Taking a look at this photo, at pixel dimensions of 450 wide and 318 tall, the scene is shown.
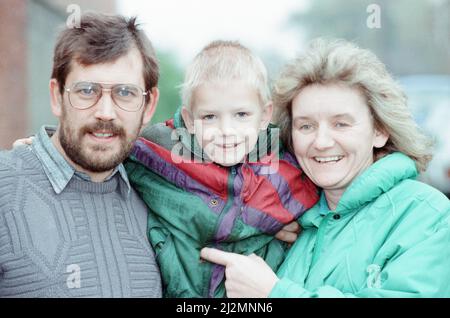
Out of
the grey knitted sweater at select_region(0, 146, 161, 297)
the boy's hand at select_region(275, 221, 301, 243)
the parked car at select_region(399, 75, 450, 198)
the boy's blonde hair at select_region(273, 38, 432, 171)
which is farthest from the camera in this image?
the parked car at select_region(399, 75, 450, 198)

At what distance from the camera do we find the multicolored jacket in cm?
224

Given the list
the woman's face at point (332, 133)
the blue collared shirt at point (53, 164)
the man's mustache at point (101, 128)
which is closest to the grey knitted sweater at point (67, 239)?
the blue collared shirt at point (53, 164)

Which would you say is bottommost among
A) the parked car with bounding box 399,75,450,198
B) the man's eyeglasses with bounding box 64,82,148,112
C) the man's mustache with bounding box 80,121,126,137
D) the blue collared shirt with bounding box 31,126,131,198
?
the parked car with bounding box 399,75,450,198

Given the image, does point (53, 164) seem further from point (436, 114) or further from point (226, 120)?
point (436, 114)

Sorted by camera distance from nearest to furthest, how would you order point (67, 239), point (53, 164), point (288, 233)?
point (67, 239), point (53, 164), point (288, 233)

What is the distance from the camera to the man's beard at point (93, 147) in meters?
2.18

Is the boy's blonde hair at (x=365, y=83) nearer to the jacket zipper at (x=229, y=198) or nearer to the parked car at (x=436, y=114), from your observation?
the jacket zipper at (x=229, y=198)

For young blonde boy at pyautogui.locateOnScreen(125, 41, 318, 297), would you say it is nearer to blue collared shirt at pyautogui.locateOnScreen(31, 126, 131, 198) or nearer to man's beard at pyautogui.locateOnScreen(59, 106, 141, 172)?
man's beard at pyautogui.locateOnScreen(59, 106, 141, 172)

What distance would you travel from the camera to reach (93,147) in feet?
7.18

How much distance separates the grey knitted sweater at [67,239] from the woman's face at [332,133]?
27.7 inches

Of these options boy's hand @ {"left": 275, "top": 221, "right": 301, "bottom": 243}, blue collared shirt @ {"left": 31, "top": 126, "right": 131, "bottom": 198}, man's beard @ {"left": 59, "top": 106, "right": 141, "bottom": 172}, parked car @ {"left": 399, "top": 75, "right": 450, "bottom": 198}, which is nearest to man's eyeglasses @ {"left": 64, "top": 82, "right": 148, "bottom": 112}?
man's beard @ {"left": 59, "top": 106, "right": 141, "bottom": 172}

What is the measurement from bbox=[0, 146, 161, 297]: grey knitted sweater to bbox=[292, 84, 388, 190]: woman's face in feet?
2.31

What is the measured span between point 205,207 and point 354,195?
1.78 feet

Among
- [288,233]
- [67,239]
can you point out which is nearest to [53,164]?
[67,239]
